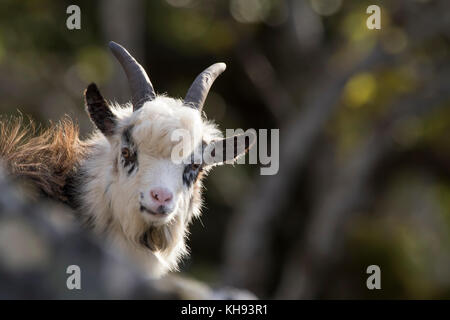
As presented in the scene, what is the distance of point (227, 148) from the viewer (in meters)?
8.20

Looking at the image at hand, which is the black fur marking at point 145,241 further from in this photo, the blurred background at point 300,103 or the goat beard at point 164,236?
the blurred background at point 300,103

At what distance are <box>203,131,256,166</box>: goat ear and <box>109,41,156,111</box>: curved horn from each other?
2.68 feet

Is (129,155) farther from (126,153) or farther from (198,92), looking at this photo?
(198,92)

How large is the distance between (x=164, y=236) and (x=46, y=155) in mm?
1439

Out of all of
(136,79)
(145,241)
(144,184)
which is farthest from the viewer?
(136,79)

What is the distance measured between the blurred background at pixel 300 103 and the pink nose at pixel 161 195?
1428 centimetres

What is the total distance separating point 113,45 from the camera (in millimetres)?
8289

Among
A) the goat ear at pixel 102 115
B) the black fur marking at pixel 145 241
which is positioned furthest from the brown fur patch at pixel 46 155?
the black fur marking at pixel 145 241

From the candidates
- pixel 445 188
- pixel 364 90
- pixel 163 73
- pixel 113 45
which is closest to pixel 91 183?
pixel 113 45

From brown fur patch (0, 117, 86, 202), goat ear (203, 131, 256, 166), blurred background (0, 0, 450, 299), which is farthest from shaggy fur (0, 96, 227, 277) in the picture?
blurred background (0, 0, 450, 299)

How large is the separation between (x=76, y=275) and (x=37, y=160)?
5023 mm

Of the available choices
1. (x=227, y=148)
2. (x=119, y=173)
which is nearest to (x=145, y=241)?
(x=119, y=173)

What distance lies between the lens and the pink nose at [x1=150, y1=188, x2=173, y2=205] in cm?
693
